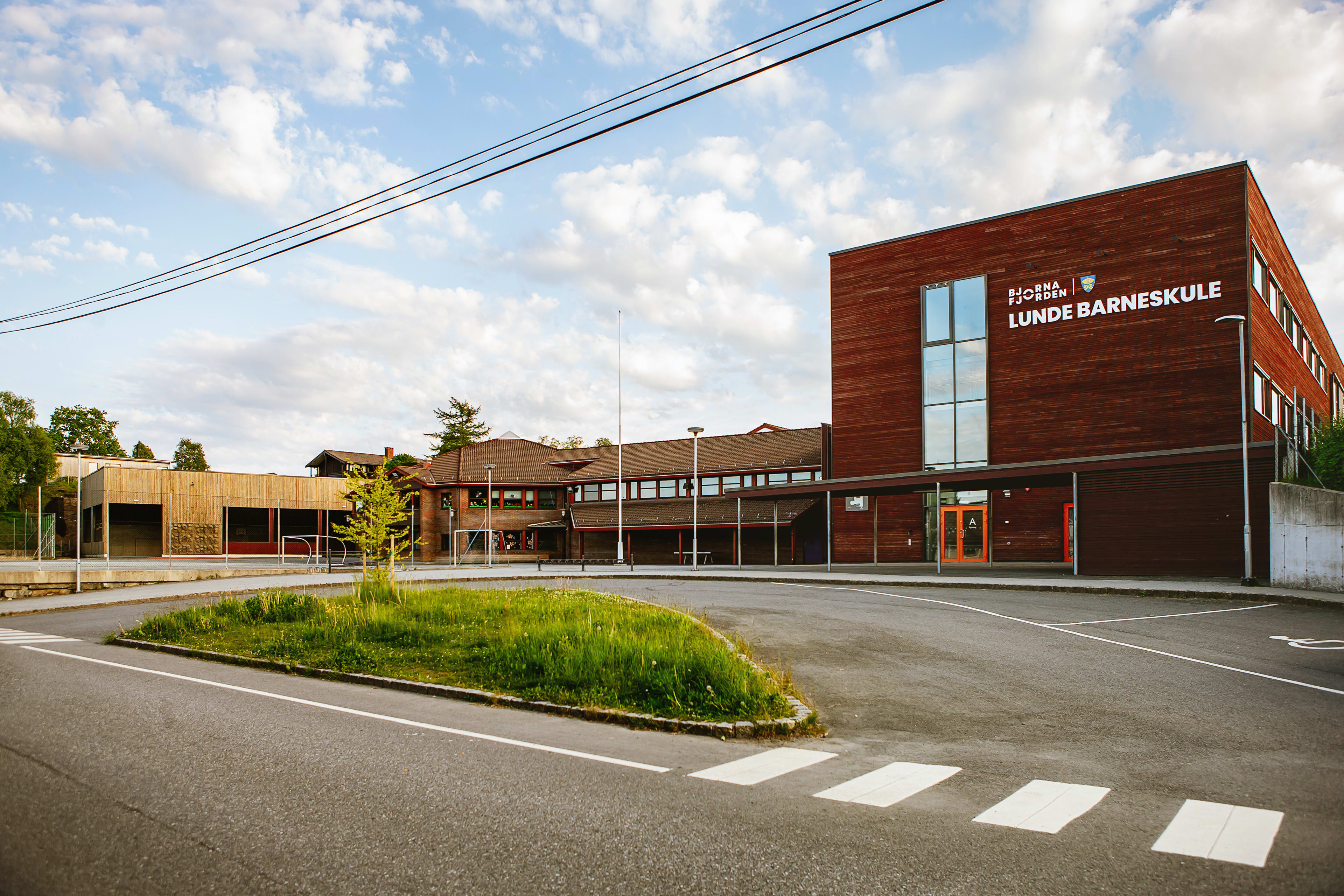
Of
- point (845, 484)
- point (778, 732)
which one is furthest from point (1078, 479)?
point (778, 732)

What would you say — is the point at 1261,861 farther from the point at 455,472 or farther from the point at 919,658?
the point at 455,472

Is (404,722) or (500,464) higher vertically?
(500,464)

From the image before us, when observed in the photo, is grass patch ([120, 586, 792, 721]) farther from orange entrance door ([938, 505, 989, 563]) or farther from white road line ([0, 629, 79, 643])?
orange entrance door ([938, 505, 989, 563])

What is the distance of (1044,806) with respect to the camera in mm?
5270

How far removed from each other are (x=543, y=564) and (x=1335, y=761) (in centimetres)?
3818

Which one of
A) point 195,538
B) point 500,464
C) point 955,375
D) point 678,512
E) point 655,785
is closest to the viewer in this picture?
point 655,785

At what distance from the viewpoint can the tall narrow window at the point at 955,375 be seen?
120 ft

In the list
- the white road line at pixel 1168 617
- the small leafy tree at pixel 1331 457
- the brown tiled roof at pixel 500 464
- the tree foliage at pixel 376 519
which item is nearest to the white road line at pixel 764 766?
the white road line at pixel 1168 617

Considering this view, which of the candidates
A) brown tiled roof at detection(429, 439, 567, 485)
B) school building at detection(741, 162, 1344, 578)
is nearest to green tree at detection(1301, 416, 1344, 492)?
school building at detection(741, 162, 1344, 578)

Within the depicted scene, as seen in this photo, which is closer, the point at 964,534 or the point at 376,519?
the point at 376,519

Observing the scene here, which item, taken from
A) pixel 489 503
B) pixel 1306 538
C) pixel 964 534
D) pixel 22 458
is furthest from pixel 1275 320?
pixel 22 458

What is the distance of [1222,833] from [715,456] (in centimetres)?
4576

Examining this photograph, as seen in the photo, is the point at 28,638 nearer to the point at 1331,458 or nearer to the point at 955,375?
the point at 955,375

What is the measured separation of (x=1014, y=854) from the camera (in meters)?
4.40
